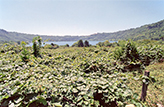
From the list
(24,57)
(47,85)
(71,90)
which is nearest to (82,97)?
(71,90)

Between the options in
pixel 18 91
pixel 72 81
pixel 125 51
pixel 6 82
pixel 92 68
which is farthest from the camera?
pixel 125 51

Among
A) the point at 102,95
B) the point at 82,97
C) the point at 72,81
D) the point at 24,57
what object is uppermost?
the point at 24,57

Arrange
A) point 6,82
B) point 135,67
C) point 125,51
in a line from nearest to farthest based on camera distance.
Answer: point 6,82, point 135,67, point 125,51

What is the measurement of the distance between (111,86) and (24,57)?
138 inches

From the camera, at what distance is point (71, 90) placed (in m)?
2.02

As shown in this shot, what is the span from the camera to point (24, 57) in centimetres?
343

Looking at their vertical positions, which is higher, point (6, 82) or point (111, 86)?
point (6, 82)

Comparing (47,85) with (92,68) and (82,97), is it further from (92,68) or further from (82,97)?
(92,68)

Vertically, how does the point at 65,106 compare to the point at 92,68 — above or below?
below

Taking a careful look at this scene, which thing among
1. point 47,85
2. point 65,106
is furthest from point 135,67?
point 47,85

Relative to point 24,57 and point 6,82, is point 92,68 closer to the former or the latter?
point 6,82

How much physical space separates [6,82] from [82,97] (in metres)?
1.80

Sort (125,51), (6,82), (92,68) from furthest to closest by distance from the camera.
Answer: (125,51) → (92,68) → (6,82)

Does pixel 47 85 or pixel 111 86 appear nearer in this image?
pixel 47 85
